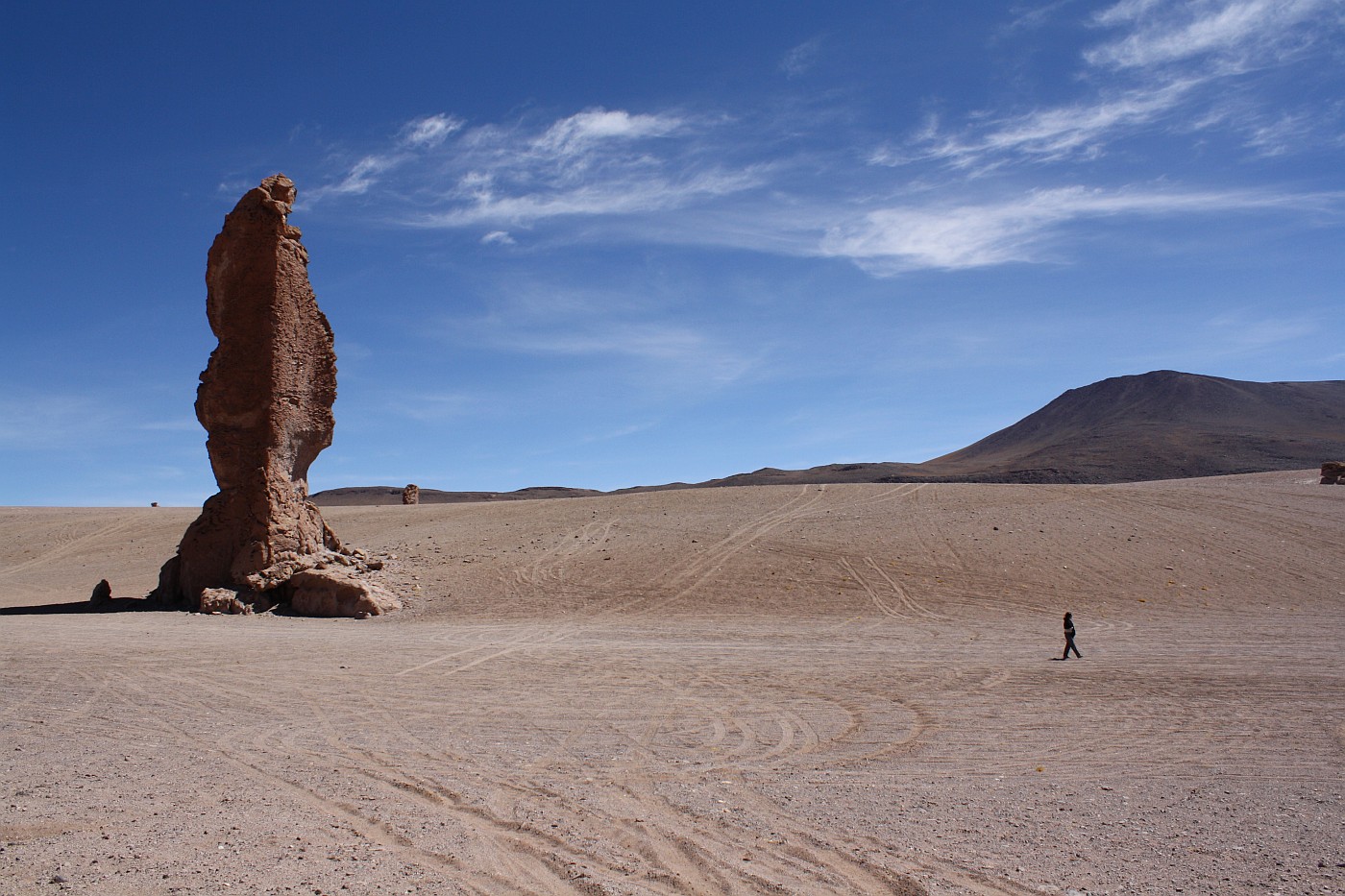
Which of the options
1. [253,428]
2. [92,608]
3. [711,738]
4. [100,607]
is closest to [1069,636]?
[711,738]

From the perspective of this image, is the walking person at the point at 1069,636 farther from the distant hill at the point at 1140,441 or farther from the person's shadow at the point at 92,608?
the distant hill at the point at 1140,441

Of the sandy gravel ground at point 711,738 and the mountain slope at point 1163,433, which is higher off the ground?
the mountain slope at point 1163,433

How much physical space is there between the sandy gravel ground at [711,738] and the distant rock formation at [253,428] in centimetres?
→ 215

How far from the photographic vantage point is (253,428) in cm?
2048

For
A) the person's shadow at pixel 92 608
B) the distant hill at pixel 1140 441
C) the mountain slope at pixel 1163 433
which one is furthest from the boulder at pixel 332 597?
the mountain slope at pixel 1163 433

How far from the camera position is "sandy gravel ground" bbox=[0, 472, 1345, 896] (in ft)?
16.3

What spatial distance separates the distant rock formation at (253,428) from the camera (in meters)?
20.1

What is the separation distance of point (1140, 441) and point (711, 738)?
112 metres

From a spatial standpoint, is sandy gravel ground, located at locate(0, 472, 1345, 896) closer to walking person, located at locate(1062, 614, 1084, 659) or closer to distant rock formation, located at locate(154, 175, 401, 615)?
walking person, located at locate(1062, 614, 1084, 659)

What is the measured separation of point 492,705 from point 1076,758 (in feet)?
18.9

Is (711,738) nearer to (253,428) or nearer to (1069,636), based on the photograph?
(1069,636)

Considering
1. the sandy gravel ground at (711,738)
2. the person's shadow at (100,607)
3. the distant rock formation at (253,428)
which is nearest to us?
the sandy gravel ground at (711,738)

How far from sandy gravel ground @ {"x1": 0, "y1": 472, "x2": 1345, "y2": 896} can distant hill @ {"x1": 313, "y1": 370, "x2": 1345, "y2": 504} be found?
220 feet

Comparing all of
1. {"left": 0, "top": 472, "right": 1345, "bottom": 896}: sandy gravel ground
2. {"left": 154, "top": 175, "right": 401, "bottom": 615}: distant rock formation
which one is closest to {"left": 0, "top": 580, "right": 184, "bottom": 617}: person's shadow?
{"left": 154, "top": 175, "right": 401, "bottom": 615}: distant rock formation
